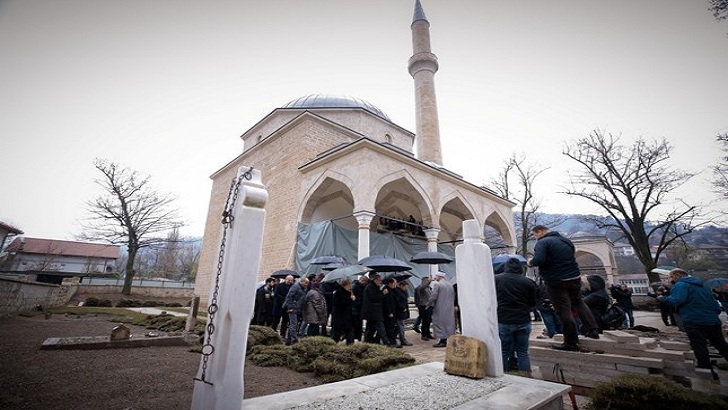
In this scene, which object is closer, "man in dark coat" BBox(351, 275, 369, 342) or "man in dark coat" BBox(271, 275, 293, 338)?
"man in dark coat" BBox(351, 275, 369, 342)

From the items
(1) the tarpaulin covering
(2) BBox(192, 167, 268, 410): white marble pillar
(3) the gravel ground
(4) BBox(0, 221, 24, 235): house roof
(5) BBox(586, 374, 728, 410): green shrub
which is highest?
(4) BBox(0, 221, 24, 235): house roof

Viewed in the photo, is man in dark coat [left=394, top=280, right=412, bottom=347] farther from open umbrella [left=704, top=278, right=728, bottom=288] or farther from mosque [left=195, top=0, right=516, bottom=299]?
open umbrella [left=704, top=278, right=728, bottom=288]

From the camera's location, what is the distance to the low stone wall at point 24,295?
1007cm

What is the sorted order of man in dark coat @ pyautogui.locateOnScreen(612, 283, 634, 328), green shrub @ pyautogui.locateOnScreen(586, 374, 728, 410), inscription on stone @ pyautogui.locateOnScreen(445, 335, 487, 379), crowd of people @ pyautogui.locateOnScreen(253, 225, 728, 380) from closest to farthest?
1. green shrub @ pyautogui.locateOnScreen(586, 374, 728, 410)
2. inscription on stone @ pyautogui.locateOnScreen(445, 335, 487, 379)
3. crowd of people @ pyautogui.locateOnScreen(253, 225, 728, 380)
4. man in dark coat @ pyautogui.locateOnScreen(612, 283, 634, 328)

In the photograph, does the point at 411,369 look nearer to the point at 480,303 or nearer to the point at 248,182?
the point at 480,303

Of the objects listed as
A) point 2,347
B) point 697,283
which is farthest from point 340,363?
point 2,347

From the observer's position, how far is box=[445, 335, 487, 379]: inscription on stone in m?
2.99

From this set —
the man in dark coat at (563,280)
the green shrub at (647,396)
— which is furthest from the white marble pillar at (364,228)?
the green shrub at (647,396)

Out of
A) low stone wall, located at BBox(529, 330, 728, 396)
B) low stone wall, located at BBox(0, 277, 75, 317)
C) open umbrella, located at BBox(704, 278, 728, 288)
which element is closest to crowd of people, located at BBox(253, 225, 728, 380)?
low stone wall, located at BBox(529, 330, 728, 396)

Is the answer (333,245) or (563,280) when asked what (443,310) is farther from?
(333,245)

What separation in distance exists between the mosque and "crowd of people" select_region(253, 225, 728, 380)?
326 centimetres

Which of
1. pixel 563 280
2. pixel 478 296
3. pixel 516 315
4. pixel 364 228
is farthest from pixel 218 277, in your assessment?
pixel 364 228

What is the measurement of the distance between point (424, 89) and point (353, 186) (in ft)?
31.2

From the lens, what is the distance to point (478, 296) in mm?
3324
